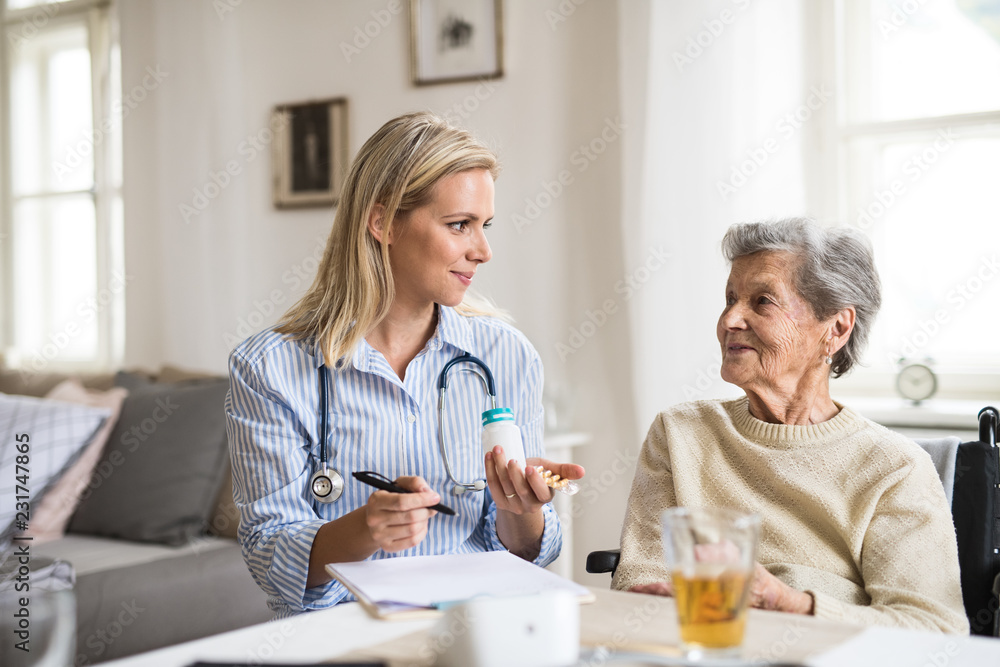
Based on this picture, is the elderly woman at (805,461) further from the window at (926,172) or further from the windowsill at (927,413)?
the window at (926,172)

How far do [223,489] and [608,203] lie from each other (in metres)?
1.52

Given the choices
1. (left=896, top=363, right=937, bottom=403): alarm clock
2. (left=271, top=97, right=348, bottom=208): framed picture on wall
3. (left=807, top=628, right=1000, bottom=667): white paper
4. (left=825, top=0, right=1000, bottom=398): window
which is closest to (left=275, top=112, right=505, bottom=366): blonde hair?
(left=807, top=628, right=1000, bottom=667): white paper

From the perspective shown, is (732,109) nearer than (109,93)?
Yes

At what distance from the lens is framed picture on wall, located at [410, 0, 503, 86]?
318 cm

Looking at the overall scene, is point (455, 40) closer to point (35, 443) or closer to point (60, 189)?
point (35, 443)

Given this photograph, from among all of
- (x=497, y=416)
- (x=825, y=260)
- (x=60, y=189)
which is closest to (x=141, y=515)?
(x=497, y=416)

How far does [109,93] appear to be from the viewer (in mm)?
4219

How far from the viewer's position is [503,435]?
4.60 feet

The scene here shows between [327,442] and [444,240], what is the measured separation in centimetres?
41

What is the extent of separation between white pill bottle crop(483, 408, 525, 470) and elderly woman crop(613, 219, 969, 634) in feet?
0.96

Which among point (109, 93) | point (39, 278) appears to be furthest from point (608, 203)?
point (39, 278)

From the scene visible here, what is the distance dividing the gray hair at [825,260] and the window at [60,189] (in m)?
3.29

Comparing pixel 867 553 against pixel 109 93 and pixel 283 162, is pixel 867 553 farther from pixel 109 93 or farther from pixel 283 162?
pixel 109 93

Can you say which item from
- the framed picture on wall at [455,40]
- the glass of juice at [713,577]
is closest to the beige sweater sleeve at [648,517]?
the glass of juice at [713,577]
